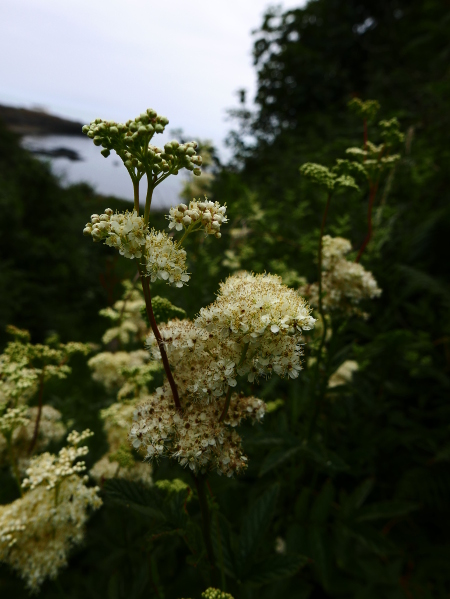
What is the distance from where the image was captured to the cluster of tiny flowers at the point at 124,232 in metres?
0.88

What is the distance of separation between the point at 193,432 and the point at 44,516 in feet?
2.66

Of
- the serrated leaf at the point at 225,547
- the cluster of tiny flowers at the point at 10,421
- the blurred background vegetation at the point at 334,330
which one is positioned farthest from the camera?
the blurred background vegetation at the point at 334,330

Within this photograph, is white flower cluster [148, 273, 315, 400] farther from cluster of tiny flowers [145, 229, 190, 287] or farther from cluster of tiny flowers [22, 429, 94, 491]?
cluster of tiny flowers [22, 429, 94, 491]

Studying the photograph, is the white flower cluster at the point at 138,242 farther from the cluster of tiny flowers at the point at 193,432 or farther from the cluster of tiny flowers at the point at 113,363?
the cluster of tiny flowers at the point at 113,363

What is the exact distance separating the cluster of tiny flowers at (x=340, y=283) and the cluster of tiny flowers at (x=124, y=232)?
0.99 meters

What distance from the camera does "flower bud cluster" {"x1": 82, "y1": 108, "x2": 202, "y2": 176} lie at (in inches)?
33.9

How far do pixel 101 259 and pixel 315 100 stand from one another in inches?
215

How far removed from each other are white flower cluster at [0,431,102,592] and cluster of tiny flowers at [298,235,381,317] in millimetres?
1117

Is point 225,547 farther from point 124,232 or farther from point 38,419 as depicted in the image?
point 124,232

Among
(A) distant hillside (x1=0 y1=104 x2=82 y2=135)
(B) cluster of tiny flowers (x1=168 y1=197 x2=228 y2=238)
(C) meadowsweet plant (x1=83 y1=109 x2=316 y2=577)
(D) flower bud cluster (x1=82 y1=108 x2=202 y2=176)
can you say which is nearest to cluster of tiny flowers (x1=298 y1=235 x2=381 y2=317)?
(C) meadowsweet plant (x1=83 y1=109 x2=316 y2=577)

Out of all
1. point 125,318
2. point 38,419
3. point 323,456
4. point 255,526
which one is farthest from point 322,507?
point 125,318

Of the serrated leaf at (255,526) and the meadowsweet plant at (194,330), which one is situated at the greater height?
the meadowsweet plant at (194,330)

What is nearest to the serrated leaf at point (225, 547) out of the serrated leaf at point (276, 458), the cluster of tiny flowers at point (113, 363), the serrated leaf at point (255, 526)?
the serrated leaf at point (255, 526)

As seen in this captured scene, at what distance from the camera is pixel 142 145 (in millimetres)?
879
